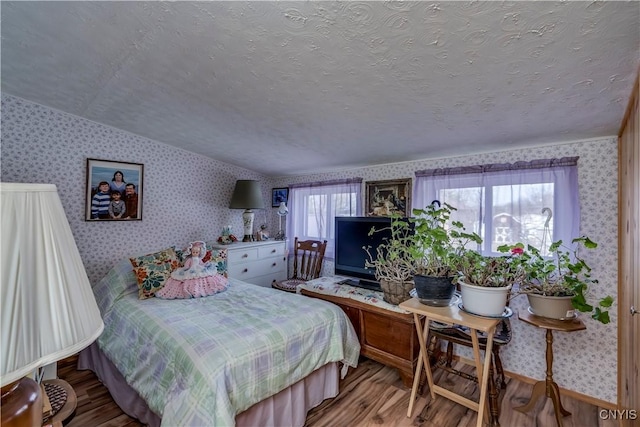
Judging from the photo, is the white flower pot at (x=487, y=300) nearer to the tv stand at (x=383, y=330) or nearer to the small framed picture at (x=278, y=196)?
the tv stand at (x=383, y=330)

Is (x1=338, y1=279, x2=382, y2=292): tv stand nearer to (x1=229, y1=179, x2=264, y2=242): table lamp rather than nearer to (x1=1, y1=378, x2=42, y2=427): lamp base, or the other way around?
(x1=229, y1=179, x2=264, y2=242): table lamp

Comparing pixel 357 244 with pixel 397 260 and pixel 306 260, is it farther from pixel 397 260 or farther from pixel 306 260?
pixel 306 260

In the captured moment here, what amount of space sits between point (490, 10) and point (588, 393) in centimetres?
277

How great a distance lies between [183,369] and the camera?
1.52 metres

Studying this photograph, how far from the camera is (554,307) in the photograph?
173cm

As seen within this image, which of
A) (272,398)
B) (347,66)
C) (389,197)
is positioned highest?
(347,66)

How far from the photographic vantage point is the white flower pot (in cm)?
158

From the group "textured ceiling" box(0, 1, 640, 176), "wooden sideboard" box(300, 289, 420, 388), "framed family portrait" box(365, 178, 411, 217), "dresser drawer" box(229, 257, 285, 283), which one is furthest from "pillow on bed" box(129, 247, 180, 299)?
"framed family portrait" box(365, 178, 411, 217)

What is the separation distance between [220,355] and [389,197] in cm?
234

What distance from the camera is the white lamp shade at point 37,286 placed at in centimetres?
50

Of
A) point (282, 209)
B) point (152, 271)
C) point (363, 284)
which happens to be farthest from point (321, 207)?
point (152, 271)

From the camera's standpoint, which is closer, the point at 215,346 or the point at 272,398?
the point at 215,346

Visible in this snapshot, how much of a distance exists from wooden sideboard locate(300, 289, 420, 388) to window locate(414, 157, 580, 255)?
3.41ft

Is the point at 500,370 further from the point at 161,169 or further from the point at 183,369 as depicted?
the point at 161,169
